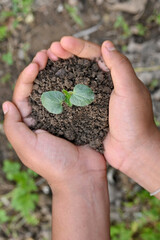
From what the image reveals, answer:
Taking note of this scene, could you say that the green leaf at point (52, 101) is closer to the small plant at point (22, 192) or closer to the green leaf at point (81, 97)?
the green leaf at point (81, 97)

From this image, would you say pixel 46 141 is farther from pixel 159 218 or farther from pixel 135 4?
pixel 135 4

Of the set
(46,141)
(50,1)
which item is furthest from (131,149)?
(50,1)

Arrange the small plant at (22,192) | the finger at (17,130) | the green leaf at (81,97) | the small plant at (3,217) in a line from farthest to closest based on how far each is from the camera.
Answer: the small plant at (3,217), the small plant at (22,192), the finger at (17,130), the green leaf at (81,97)

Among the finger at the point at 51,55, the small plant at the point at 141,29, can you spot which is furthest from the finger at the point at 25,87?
the small plant at the point at 141,29

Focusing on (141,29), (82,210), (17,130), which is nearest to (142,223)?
(82,210)

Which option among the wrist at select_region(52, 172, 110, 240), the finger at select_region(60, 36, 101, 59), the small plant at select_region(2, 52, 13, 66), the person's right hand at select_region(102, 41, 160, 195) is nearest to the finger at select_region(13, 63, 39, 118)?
the finger at select_region(60, 36, 101, 59)

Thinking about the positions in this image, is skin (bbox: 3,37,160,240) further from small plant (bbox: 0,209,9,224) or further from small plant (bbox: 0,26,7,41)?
small plant (bbox: 0,26,7,41)
